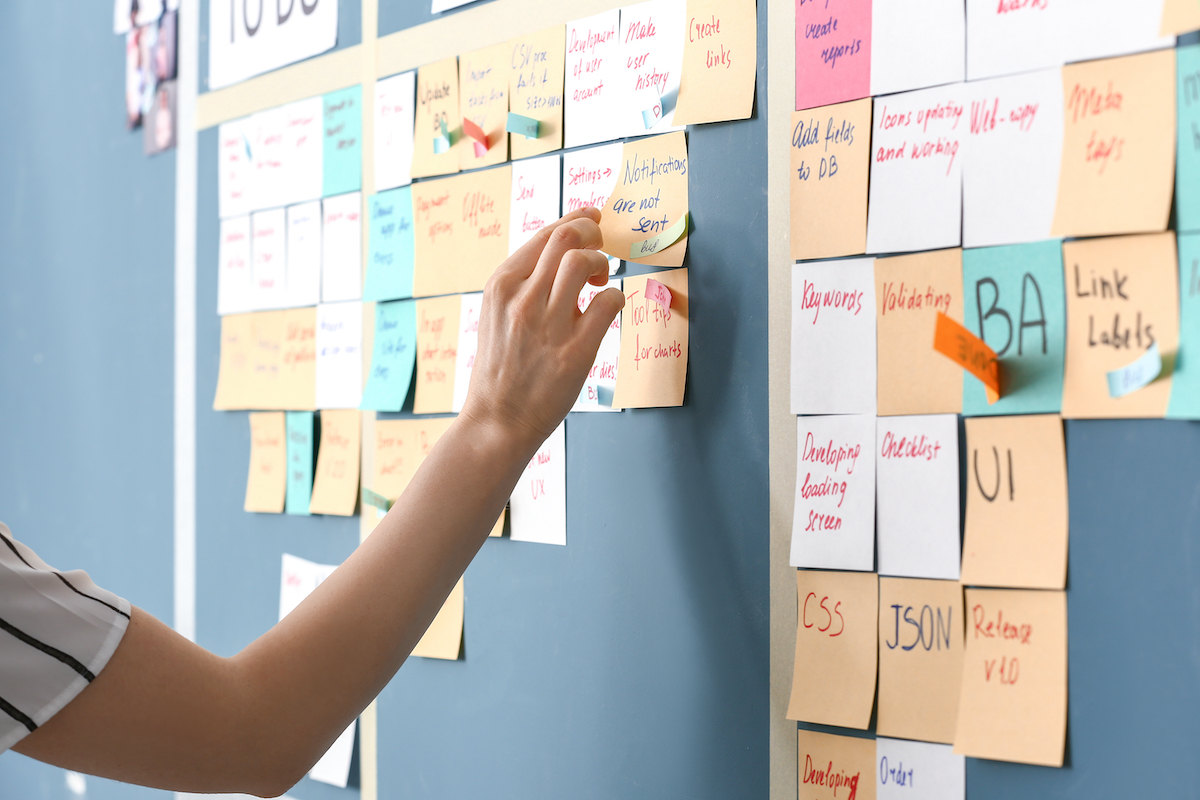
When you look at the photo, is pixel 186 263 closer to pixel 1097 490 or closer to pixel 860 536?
pixel 860 536

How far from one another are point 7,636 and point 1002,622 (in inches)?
24.7

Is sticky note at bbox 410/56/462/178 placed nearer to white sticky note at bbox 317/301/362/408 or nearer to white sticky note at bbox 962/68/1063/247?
white sticky note at bbox 317/301/362/408

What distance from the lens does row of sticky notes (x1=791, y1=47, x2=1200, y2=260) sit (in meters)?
0.56

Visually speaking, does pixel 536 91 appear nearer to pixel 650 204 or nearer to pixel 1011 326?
pixel 650 204

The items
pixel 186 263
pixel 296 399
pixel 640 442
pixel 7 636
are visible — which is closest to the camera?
pixel 7 636

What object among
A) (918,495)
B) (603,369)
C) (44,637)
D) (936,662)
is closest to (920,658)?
(936,662)

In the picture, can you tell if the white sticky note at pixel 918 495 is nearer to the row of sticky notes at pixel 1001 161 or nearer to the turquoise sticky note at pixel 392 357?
the row of sticky notes at pixel 1001 161

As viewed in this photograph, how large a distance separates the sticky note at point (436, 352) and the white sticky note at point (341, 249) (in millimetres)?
124

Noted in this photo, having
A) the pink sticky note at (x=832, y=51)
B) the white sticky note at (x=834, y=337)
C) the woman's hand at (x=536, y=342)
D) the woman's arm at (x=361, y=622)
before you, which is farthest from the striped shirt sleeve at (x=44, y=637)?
the pink sticky note at (x=832, y=51)

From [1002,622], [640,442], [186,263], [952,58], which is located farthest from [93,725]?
[186,263]

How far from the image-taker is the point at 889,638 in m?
0.66

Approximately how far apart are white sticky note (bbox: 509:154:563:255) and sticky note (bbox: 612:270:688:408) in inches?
5.0

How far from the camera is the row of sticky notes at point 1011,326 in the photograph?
561 millimetres

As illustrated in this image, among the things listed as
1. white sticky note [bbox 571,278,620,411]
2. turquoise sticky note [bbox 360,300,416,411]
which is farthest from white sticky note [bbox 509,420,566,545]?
turquoise sticky note [bbox 360,300,416,411]
